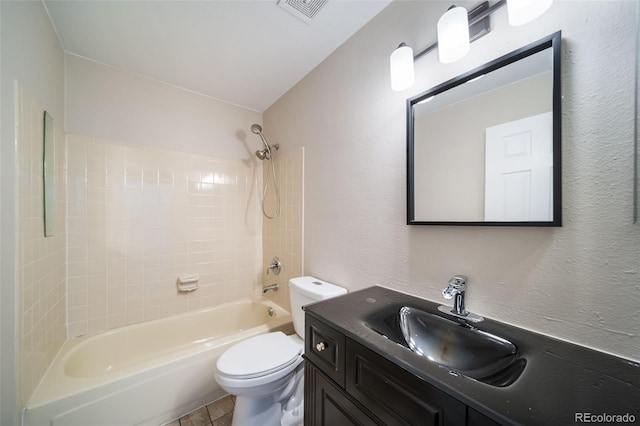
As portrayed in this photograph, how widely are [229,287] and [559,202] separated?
231 cm

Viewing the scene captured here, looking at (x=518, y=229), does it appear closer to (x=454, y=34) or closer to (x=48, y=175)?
(x=454, y=34)

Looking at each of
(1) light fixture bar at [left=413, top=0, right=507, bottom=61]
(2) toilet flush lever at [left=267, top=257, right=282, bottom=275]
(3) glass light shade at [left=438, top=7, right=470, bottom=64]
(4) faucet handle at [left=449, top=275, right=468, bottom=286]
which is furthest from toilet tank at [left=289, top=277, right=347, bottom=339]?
(1) light fixture bar at [left=413, top=0, right=507, bottom=61]

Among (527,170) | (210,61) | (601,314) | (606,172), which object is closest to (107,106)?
(210,61)

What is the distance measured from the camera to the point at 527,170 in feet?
2.49

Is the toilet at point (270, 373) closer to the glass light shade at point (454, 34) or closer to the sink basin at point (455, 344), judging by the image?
the sink basin at point (455, 344)

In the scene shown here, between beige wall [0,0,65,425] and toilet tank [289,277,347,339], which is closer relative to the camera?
beige wall [0,0,65,425]

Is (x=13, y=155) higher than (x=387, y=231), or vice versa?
(x=13, y=155)

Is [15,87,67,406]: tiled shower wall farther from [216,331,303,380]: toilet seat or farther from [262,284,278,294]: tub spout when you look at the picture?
[262,284,278,294]: tub spout

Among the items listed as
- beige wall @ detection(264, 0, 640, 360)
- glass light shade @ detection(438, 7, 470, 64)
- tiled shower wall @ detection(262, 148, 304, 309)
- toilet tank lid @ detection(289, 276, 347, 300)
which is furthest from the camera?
tiled shower wall @ detection(262, 148, 304, 309)

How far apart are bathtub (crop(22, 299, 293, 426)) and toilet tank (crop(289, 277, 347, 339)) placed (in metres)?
0.29

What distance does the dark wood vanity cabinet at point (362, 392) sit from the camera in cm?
54

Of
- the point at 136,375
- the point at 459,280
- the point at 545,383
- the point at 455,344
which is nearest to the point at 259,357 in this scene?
the point at 136,375

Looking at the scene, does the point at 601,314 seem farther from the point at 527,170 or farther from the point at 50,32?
the point at 50,32

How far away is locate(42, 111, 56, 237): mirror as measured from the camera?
4.05 feet
